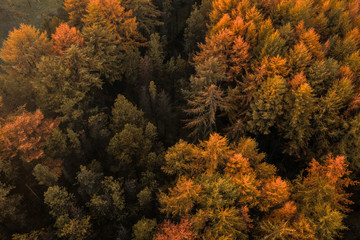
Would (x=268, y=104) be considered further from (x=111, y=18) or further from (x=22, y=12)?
(x=22, y=12)

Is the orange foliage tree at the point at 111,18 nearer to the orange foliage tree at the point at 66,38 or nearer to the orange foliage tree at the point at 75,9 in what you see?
the orange foliage tree at the point at 75,9

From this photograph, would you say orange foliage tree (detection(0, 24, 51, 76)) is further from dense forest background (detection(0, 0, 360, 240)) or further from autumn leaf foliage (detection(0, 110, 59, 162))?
autumn leaf foliage (detection(0, 110, 59, 162))

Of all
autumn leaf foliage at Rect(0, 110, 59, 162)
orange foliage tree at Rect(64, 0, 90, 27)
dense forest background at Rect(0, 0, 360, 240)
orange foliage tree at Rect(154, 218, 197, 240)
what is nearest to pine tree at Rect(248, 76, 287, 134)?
dense forest background at Rect(0, 0, 360, 240)

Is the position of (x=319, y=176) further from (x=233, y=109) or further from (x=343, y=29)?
(x=343, y=29)

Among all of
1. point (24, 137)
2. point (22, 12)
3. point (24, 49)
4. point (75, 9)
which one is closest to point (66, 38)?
point (24, 49)

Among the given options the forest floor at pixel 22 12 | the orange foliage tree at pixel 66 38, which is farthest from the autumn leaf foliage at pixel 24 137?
the forest floor at pixel 22 12
